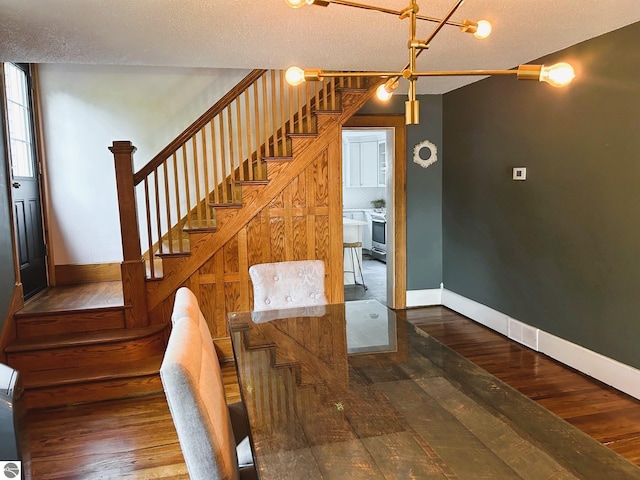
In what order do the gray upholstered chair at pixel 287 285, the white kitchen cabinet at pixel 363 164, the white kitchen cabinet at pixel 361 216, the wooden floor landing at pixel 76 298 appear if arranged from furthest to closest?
the white kitchen cabinet at pixel 361 216 < the white kitchen cabinet at pixel 363 164 < the wooden floor landing at pixel 76 298 < the gray upholstered chair at pixel 287 285

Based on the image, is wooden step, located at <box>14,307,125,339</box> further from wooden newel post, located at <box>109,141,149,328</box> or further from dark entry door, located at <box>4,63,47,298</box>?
dark entry door, located at <box>4,63,47,298</box>

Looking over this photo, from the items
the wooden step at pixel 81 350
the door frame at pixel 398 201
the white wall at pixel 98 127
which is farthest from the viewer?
the door frame at pixel 398 201

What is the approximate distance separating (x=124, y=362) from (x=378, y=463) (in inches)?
108

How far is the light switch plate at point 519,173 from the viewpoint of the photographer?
3.80 m

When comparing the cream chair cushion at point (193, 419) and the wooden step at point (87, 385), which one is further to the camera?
the wooden step at point (87, 385)

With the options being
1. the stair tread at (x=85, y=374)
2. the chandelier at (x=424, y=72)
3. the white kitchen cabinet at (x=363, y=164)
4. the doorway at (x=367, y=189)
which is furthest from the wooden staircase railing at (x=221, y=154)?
the white kitchen cabinet at (x=363, y=164)

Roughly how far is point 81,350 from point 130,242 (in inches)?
33.4

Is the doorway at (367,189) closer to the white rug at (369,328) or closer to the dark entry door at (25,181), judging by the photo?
the dark entry door at (25,181)

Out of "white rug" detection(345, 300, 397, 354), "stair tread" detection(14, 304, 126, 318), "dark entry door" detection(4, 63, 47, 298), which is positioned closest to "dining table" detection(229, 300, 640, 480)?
"white rug" detection(345, 300, 397, 354)

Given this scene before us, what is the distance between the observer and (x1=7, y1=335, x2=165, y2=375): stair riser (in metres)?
3.19

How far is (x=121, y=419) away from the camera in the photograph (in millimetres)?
2879

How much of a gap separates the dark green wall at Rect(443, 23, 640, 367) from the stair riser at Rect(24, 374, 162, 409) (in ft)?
10.1

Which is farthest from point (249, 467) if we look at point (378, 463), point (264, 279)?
point (264, 279)

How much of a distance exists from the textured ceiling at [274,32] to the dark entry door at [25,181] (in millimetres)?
836
